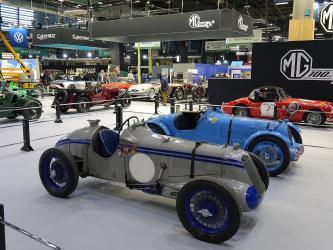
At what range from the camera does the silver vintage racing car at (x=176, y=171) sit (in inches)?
129

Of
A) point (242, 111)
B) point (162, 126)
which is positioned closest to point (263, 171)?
point (162, 126)

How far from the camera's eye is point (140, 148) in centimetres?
405

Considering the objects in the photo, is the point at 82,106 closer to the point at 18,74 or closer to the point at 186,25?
the point at 186,25

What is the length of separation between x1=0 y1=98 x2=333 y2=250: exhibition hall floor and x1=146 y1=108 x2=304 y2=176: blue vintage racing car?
399mm

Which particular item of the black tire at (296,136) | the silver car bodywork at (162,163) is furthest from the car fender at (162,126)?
the black tire at (296,136)

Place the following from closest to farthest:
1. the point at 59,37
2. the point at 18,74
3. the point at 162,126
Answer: the point at 162,126, the point at 59,37, the point at 18,74

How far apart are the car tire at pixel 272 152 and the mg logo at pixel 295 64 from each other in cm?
645

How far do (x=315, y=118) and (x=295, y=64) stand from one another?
2.19 meters

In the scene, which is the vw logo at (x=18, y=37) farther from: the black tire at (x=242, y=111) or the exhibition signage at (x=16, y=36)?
the black tire at (x=242, y=111)

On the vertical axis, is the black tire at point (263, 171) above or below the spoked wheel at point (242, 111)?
below

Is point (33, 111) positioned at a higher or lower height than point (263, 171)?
higher

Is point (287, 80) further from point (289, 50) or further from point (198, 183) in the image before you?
point (198, 183)

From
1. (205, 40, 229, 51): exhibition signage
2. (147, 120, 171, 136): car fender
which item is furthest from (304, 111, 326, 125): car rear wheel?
(205, 40, 229, 51): exhibition signage

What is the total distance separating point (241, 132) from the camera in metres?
5.97
